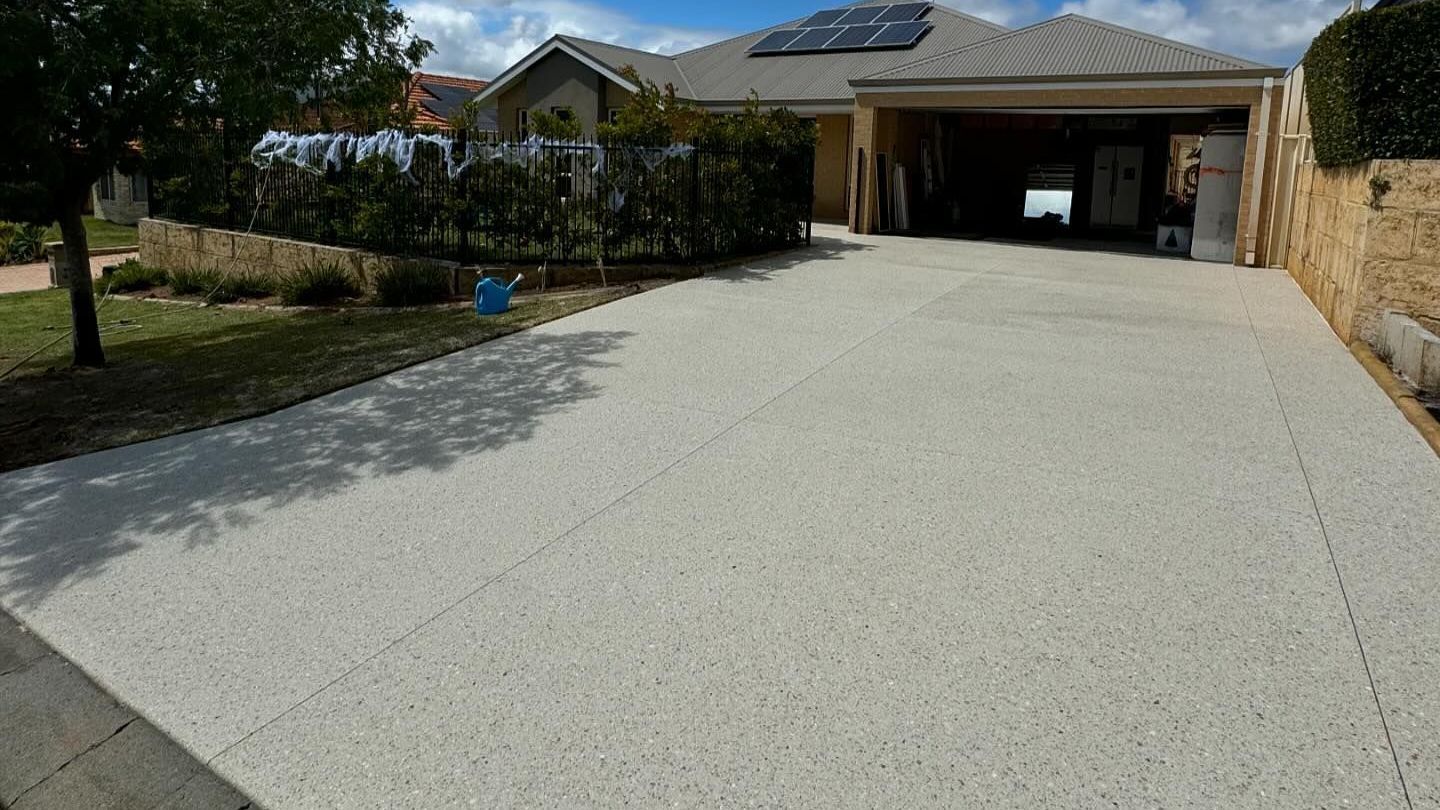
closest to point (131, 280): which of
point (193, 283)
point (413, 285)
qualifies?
point (193, 283)

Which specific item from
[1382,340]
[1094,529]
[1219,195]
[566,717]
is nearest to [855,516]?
[1094,529]

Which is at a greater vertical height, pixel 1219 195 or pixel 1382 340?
pixel 1219 195

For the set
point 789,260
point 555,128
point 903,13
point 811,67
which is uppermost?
point 903,13

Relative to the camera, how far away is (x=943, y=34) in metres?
24.1

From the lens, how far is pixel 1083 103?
17203mm

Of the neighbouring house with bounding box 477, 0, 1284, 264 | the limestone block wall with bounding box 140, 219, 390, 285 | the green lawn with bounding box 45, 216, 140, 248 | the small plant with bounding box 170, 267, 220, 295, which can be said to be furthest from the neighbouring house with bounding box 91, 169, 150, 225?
the small plant with bounding box 170, 267, 220, 295

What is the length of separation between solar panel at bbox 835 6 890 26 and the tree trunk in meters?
21.1

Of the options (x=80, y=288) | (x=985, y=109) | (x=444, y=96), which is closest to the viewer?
(x=80, y=288)

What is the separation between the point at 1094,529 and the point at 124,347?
33.4 feet

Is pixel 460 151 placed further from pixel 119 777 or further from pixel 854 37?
pixel 854 37

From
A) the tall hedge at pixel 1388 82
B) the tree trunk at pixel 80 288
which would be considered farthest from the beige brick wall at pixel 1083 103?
the tree trunk at pixel 80 288

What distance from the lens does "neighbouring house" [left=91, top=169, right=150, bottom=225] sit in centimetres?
2642

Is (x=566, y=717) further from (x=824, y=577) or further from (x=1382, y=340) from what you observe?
(x=1382, y=340)

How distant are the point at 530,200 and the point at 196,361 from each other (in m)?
4.75
